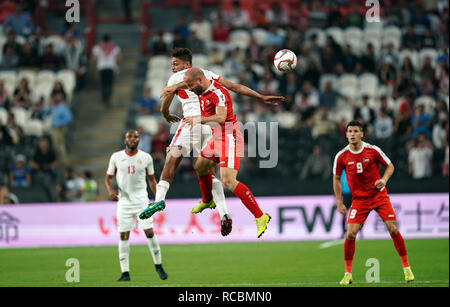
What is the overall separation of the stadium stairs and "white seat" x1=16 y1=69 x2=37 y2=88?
1630 mm

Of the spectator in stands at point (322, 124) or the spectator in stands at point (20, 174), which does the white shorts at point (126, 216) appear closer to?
the spectator in stands at point (20, 174)

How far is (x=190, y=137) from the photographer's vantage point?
11.2m

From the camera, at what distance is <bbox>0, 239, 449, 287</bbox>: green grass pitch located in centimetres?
1333

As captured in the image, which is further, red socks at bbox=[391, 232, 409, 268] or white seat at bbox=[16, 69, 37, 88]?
white seat at bbox=[16, 69, 37, 88]

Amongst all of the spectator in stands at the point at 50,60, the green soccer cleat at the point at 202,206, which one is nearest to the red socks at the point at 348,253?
the green soccer cleat at the point at 202,206

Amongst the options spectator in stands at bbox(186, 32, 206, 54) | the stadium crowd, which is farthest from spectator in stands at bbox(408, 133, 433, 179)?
spectator in stands at bbox(186, 32, 206, 54)

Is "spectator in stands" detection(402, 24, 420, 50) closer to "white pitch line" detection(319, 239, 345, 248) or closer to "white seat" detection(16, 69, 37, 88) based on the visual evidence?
"white pitch line" detection(319, 239, 345, 248)

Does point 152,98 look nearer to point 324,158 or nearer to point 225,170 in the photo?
point 324,158

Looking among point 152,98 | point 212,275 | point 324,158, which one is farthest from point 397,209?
point 152,98

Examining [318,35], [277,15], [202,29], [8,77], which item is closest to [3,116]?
[8,77]

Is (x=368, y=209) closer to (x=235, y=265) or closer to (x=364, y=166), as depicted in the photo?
(x=364, y=166)

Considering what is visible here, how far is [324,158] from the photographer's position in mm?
19641

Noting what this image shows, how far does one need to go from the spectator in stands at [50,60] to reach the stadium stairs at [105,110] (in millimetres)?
1399

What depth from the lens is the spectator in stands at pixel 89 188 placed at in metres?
20.5
